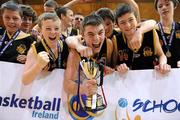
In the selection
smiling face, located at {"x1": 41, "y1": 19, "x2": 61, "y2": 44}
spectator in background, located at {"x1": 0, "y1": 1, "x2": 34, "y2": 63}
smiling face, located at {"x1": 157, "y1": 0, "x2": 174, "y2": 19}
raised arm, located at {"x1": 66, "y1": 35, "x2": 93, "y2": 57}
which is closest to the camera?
raised arm, located at {"x1": 66, "y1": 35, "x2": 93, "y2": 57}

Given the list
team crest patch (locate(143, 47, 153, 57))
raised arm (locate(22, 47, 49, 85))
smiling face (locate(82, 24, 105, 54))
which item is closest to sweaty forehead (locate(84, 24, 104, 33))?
smiling face (locate(82, 24, 105, 54))

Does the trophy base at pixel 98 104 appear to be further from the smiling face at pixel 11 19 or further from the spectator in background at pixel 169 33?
the smiling face at pixel 11 19

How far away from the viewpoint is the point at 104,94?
275 centimetres

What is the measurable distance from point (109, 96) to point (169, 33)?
1.00m

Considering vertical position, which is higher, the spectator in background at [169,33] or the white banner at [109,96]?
the spectator in background at [169,33]

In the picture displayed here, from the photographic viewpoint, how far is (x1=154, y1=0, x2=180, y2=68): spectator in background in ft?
10.3

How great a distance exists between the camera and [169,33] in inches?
128

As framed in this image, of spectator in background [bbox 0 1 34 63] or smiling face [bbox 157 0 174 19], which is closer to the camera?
spectator in background [bbox 0 1 34 63]

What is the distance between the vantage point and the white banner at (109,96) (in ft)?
8.95

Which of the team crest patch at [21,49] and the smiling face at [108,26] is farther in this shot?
the smiling face at [108,26]

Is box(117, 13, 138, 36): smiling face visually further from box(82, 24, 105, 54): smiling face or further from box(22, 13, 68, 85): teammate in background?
box(22, 13, 68, 85): teammate in background

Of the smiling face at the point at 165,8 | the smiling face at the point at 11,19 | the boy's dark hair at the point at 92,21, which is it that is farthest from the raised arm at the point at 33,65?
the smiling face at the point at 165,8

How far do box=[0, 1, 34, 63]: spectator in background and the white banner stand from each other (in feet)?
0.93

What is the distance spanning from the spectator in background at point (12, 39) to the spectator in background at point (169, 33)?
1.33m
